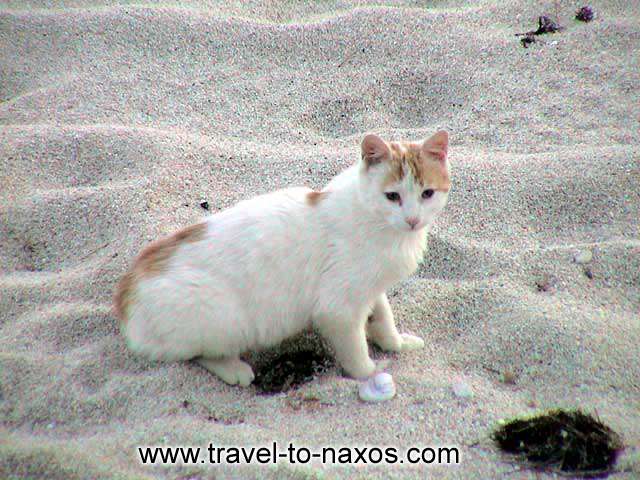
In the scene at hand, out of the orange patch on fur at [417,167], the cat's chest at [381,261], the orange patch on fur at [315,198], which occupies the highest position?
the orange patch on fur at [417,167]

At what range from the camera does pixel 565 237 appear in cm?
263

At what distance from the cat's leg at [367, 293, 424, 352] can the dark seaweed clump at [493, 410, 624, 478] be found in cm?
56

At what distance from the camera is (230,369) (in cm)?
204

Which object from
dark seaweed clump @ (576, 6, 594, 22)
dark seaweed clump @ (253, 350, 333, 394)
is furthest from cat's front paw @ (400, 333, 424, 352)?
dark seaweed clump @ (576, 6, 594, 22)

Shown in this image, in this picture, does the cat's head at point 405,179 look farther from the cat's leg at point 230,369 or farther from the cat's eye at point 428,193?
the cat's leg at point 230,369

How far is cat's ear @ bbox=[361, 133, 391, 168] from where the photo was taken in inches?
75.2

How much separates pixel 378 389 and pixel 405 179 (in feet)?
2.39

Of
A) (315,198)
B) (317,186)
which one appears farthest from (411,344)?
(317,186)

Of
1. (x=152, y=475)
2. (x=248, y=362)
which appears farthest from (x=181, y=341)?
(x=152, y=475)

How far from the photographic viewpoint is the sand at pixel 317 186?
1822mm

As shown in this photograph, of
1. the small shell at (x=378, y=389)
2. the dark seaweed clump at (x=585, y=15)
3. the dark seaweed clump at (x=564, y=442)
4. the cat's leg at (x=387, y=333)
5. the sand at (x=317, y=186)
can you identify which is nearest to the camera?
the dark seaweed clump at (x=564, y=442)

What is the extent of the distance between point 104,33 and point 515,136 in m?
2.95

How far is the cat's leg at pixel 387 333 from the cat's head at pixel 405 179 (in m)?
0.40

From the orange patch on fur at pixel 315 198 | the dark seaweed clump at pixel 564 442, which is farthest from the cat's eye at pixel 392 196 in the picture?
the dark seaweed clump at pixel 564 442
